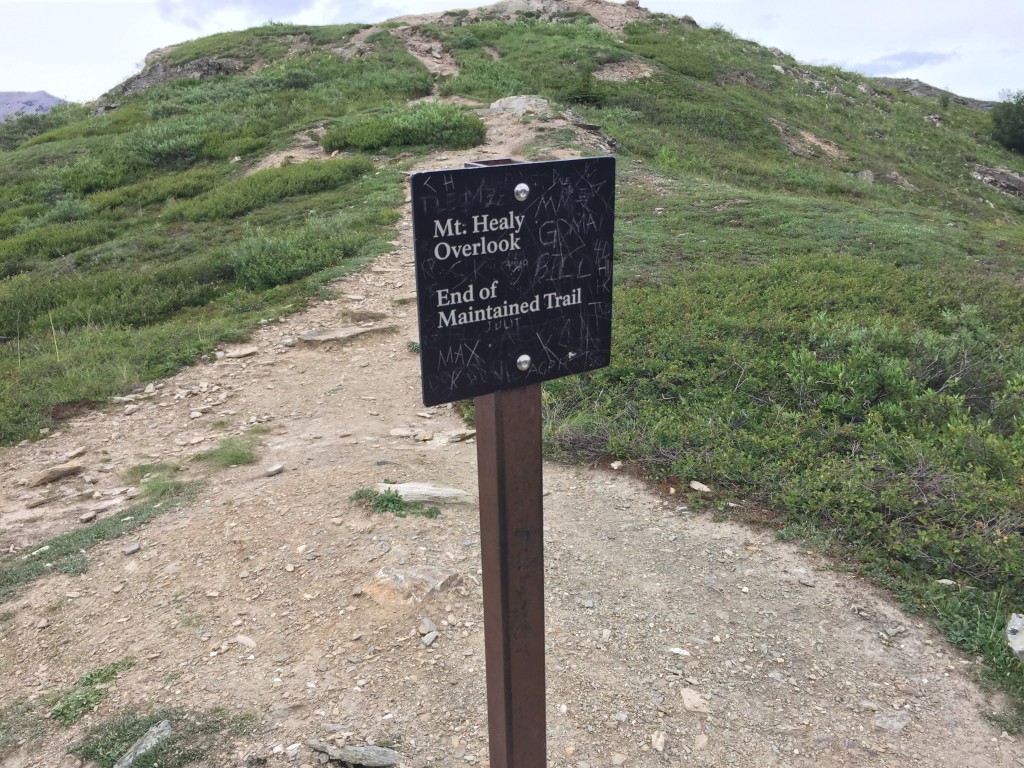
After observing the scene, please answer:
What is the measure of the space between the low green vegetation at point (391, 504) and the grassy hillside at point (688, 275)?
1.37 meters

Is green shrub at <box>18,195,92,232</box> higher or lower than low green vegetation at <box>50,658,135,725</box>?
higher

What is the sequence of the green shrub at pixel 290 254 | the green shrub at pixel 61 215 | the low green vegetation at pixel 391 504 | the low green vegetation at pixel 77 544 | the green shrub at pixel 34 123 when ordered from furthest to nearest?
1. the green shrub at pixel 34 123
2. the green shrub at pixel 61 215
3. the green shrub at pixel 290 254
4. the low green vegetation at pixel 391 504
5. the low green vegetation at pixel 77 544

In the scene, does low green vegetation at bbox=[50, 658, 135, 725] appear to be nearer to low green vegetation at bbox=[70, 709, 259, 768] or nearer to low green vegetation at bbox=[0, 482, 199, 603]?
low green vegetation at bbox=[70, 709, 259, 768]

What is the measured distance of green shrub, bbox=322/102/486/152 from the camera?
1628 cm

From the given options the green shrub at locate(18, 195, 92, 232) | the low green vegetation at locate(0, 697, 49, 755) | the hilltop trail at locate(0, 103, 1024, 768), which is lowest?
the low green vegetation at locate(0, 697, 49, 755)

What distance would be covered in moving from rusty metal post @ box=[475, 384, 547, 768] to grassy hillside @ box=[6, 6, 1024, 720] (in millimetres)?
2575

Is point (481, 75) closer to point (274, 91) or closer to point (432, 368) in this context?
point (274, 91)

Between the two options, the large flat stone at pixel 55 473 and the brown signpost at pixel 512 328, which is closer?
the brown signpost at pixel 512 328

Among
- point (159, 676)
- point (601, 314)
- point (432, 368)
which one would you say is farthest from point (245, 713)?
point (601, 314)

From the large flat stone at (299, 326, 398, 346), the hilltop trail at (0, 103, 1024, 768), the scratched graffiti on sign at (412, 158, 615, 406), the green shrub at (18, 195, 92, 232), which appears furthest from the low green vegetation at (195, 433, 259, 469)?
the green shrub at (18, 195, 92, 232)

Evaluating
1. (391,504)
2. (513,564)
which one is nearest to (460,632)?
(391,504)

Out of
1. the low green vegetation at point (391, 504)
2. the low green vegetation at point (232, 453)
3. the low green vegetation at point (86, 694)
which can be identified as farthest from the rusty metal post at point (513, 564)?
the low green vegetation at point (232, 453)

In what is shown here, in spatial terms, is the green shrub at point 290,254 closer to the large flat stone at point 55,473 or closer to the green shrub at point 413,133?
the large flat stone at point 55,473

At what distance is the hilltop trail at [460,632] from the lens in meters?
3.42
